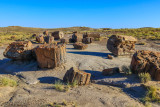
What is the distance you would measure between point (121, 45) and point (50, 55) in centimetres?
667

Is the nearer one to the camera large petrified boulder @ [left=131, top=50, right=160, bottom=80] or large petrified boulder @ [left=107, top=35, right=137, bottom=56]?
large petrified boulder @ [left=131, top=50, right=160, bottom=80]

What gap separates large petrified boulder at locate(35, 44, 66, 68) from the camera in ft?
25.7

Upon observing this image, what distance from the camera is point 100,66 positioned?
898 cm

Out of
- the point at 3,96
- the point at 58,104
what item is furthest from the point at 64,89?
the point at 3,96

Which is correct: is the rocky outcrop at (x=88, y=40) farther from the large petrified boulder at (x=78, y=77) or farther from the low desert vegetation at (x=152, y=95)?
the low desert vegetation at (x=152, y=95)

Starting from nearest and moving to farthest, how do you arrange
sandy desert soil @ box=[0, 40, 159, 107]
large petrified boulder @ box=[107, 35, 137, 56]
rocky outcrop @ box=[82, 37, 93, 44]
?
sandy desert soil @ box=[0, 40, 159, 107] → large petrified boulder @ box=[107, 35, 137, 56] → rocky outcrop @ box=[82, 37, 93, 44]

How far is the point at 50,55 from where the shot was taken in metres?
7.91

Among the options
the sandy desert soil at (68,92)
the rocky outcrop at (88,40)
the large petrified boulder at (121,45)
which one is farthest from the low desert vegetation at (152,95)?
the rocky outcrop at (88,40)

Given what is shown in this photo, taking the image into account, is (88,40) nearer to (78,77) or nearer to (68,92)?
(78,77)

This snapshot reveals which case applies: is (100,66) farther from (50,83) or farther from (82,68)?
(50,83)

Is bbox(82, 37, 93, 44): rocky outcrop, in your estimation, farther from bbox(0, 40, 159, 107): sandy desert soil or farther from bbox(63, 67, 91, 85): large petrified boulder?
bbox(63, 67, 91, 85): large petrified boulder

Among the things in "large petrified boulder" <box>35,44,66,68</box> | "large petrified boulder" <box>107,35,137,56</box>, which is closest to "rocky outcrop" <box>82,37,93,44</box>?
"large petrified boulder" <box>107,35,137,56</box>

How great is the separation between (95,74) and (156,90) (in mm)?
3175

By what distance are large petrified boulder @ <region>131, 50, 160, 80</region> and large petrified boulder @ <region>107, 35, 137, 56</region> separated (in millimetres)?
4357
